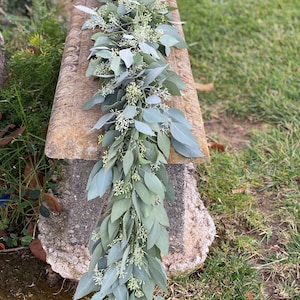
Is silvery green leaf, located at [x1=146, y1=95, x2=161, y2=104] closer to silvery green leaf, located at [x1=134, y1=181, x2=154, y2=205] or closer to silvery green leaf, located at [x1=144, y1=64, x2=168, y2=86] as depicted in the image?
silvery green leaf, located at [x1=144, y1=64, x2=168, y2=86]

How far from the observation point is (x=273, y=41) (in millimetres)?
3863

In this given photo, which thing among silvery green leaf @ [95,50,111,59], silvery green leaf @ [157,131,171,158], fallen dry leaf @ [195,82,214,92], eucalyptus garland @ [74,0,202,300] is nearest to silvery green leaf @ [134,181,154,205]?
eucalyptus garland @ [74,0,202,300]

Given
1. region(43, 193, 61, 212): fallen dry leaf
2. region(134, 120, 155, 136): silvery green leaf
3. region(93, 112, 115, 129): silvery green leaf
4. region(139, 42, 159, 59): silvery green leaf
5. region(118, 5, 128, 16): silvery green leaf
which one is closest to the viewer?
region(134, 120, 155, 136): silvery green leaf

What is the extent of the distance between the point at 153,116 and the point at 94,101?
0.26 meters

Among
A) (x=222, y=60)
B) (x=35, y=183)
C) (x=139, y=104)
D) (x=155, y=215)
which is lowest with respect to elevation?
(x=222, y=60)

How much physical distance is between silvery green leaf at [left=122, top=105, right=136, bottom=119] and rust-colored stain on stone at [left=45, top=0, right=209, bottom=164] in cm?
17

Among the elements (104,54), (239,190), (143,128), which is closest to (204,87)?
(239,190)

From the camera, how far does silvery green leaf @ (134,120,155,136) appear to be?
158 cm

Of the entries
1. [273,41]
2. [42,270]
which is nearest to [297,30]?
[273,41]

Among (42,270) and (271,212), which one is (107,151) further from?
(271,212)

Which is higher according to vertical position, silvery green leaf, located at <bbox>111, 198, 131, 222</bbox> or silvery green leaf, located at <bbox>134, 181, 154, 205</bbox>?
silvery green leaf, located at <bbox>134, 181, 154, 205</bbox>

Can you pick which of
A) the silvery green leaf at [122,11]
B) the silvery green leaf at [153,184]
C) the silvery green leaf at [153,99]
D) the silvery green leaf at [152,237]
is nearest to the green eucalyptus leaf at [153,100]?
the silvery green leaf at [153,99]

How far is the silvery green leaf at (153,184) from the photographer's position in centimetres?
160

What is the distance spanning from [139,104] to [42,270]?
2.99ft
